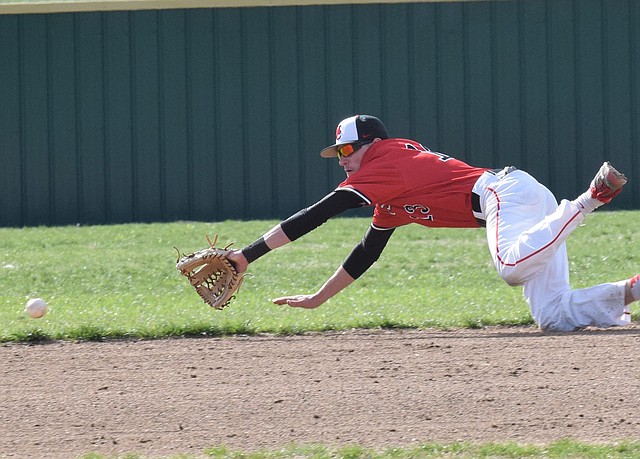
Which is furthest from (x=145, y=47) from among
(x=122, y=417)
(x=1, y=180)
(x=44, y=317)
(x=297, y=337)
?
(x=122, y=417)

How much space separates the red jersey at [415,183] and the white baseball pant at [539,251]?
126 mm

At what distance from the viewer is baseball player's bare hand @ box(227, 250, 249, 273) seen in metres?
6.80

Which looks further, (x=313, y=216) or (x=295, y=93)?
(x=295, y=93)

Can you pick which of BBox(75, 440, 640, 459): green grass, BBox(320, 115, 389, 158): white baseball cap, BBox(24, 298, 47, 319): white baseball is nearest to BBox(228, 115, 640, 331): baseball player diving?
BBox(320, 115, 389, 158): white baseball cap

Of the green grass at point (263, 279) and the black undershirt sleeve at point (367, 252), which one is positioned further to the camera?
the green grass at point (263, 279)

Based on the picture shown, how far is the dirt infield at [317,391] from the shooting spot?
4781 millimetres

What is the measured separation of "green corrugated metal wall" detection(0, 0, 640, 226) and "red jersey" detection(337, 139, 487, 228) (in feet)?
28.8

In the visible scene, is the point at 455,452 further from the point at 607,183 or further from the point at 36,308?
the point at 36,308

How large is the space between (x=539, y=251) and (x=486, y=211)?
49 cm

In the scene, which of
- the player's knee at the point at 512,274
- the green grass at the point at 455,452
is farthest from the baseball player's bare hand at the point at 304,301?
the green grass at the point at 455,452

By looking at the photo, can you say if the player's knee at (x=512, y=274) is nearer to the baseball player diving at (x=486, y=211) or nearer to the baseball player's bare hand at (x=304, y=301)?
the baseball player diving at (x=486, y=211)

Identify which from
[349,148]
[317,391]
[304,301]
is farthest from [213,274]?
[317,391]

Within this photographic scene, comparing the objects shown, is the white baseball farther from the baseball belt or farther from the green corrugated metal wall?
the green corrugated metal wall

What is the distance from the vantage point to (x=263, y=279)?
10133mm
